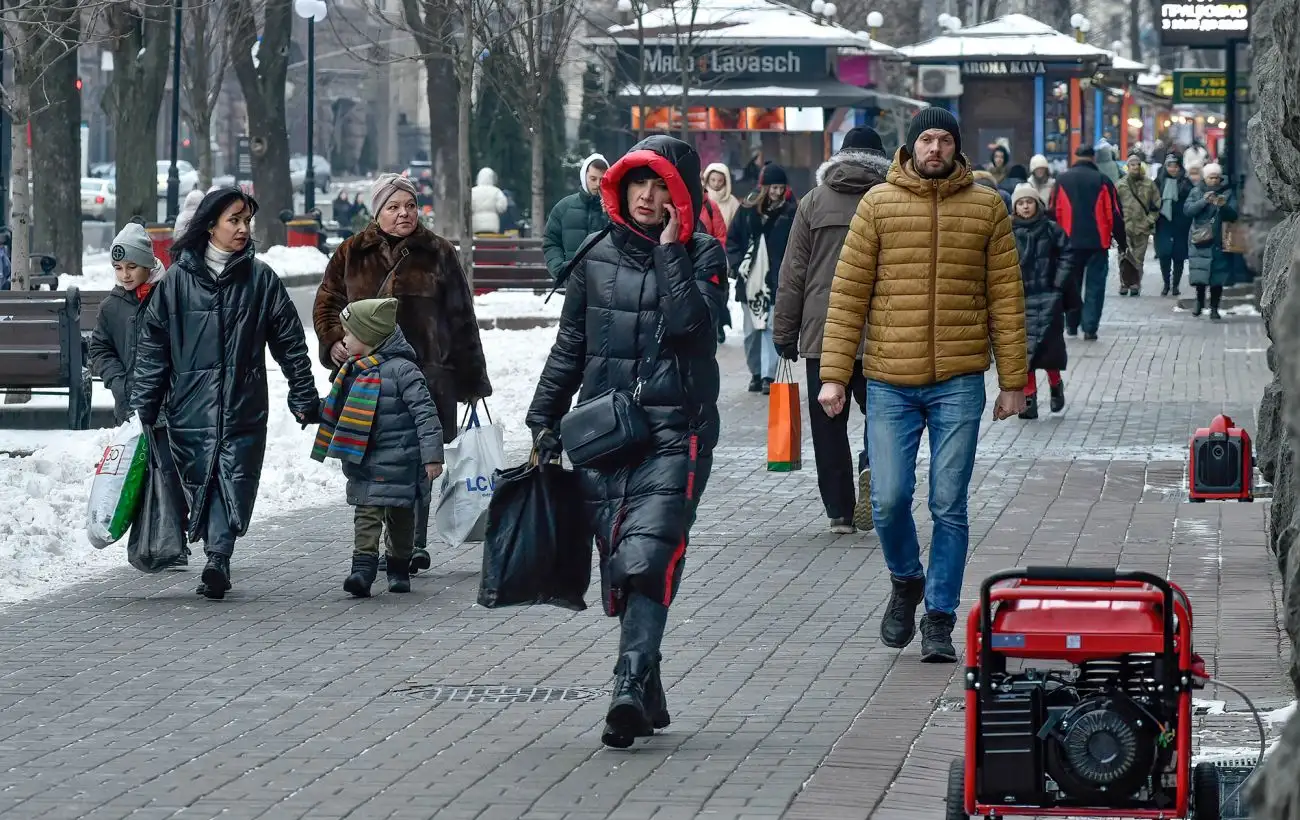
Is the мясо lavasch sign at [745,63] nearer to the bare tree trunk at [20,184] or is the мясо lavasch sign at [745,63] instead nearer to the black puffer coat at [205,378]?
the bare tree trunk at [20,184]

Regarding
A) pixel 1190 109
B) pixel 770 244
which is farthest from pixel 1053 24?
pixel 770 244

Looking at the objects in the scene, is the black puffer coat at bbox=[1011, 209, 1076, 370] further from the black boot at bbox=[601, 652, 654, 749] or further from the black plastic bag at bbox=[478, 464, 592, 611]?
the black boot at bbox=[601, 652, 654, 749]

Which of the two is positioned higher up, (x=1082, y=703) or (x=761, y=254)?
(x=761, y=254)

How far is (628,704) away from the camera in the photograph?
657 cm

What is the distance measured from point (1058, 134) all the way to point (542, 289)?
25111 millimetres

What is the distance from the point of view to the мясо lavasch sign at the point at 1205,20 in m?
26.1

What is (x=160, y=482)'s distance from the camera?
9.65m

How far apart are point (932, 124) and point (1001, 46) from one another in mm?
39561

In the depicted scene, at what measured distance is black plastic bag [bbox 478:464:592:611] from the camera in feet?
22.3

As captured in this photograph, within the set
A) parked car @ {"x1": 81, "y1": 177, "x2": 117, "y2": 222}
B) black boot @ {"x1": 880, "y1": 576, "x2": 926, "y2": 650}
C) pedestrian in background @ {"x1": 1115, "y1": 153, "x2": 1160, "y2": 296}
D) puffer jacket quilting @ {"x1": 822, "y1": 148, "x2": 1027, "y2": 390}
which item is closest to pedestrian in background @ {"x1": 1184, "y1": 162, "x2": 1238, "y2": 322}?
pedestrian in background @ {"x1": 1115, "y1": 153, "x2": 1160, "y2": 296}

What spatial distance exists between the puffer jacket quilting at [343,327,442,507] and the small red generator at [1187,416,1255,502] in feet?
10.0

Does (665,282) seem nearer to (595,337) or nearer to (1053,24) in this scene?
(595,337)

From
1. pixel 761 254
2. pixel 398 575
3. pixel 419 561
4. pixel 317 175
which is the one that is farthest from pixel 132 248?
pixel 317 175

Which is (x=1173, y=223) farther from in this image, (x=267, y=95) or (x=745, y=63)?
(x=745, y=63)
